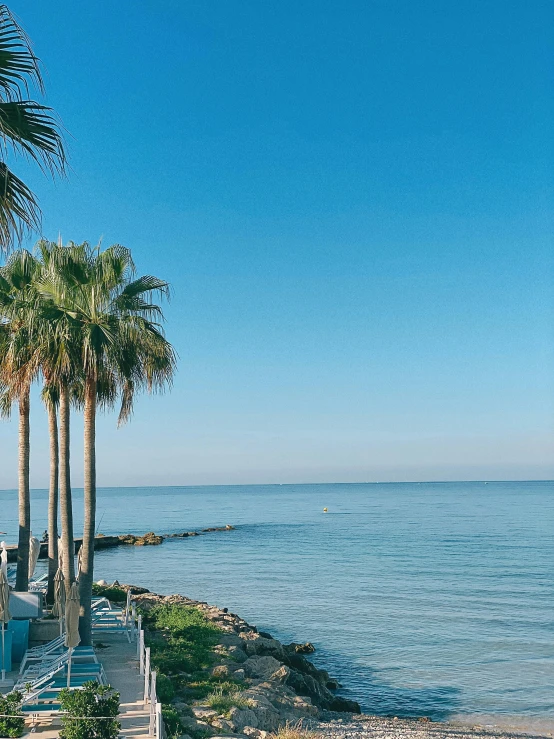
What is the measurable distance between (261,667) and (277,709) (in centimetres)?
397

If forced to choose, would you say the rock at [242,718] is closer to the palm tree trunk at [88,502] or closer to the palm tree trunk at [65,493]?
the palm tree trunk at [88,502]

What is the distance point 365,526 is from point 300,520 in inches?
812

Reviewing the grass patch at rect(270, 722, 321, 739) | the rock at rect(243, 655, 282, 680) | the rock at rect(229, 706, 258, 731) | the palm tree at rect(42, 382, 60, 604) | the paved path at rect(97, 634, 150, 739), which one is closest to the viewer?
the paved path at rect(97, 634, 150, 739)

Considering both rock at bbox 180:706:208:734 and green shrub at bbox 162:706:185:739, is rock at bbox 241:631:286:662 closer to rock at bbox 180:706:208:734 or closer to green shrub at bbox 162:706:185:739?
rock at bbox 180:706:208:734

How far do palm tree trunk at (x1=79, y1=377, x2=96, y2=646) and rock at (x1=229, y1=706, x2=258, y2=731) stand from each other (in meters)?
4.87

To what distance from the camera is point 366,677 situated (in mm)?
26516

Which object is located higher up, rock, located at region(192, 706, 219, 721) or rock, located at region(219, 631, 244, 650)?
rock, located at region(192, 706, 219, 721)

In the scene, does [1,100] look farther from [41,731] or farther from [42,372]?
[42,372]

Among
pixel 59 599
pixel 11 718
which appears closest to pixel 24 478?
pixel 59 599

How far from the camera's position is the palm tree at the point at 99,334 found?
17.7 m

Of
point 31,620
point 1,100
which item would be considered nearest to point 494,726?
point 31,620

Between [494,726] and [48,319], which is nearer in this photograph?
[48,319]

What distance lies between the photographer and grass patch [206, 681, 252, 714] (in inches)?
600

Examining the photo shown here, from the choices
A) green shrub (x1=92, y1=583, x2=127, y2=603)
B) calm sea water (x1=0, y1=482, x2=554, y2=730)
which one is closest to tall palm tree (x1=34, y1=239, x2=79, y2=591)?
green shrub (x1=92, y1=583, x2=127, y2=603)
